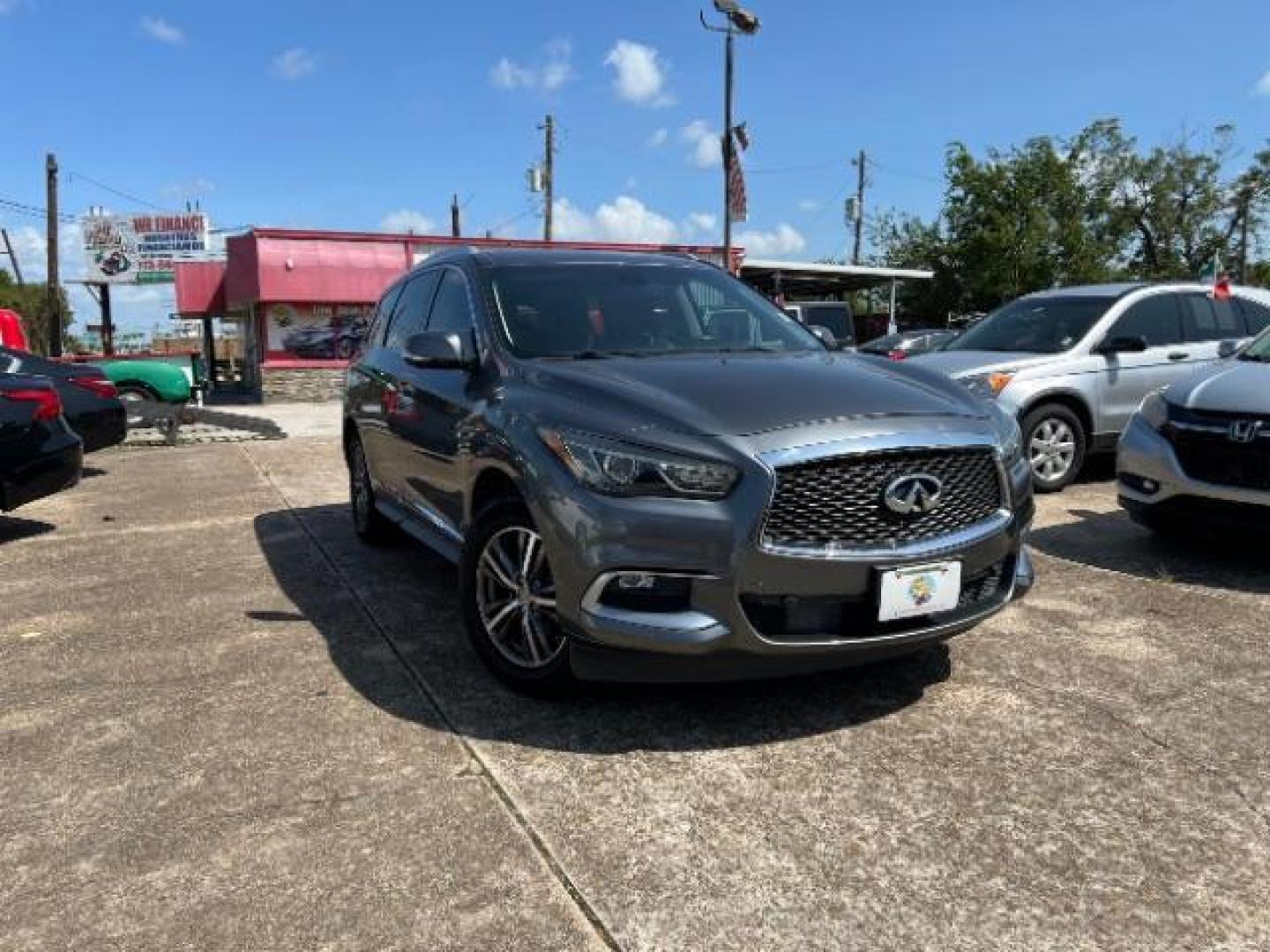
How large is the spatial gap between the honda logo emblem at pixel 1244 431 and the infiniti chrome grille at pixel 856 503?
2707 mm

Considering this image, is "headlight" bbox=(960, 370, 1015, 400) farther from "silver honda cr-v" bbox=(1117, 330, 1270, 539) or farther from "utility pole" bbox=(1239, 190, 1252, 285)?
"utility pole" bbox=(1239, 190, 1252, 285)

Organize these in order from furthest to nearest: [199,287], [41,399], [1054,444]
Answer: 1. [199,287]
2. [1054,444]
3. [41,399]

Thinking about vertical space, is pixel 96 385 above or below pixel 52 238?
below

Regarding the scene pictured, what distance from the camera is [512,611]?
12.1 feet

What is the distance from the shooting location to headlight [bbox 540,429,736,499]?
3104 mm

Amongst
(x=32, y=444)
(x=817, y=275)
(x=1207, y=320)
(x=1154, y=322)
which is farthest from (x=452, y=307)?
(x=817, y=275)

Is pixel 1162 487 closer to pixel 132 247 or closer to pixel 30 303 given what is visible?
pixel 132 247

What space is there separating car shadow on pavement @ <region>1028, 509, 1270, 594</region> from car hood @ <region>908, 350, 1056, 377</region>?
152 cm

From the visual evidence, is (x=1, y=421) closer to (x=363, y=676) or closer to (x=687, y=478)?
(x=363, y=676)

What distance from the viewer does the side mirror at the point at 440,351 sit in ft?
13.4

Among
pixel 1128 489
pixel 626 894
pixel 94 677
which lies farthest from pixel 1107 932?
pixel 1128 489

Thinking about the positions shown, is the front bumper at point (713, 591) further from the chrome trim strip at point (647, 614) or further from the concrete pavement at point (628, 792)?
the concrete pavement at point (628, 792)

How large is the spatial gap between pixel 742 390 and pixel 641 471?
0.52 m

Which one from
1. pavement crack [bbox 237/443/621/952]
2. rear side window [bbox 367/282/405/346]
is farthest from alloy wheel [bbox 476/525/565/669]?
rear side window [bbox 367/282/405/346]
